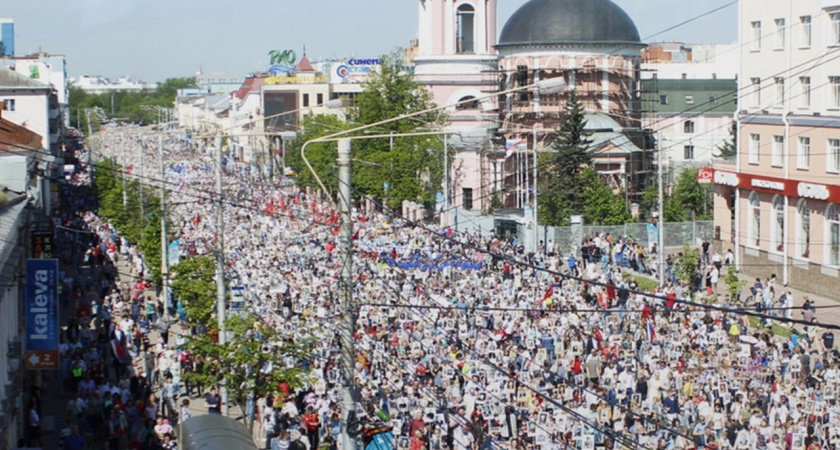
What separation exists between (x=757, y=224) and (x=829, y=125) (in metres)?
5.65

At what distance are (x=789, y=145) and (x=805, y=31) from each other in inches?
134

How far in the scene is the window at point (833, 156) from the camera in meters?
39.6

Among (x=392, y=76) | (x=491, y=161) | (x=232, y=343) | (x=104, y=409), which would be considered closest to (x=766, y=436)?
(x=232, y=343)

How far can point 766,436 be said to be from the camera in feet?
67.5

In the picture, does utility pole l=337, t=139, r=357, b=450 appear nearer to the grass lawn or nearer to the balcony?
the grass lawn

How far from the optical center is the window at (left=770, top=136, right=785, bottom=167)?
42.4m

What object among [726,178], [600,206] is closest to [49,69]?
[600,206]

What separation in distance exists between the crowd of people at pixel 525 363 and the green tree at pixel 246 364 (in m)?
0.38

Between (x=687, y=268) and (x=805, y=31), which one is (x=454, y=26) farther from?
(x=687, y=268)

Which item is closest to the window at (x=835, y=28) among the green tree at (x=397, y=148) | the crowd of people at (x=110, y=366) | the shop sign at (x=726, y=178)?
the shop sign at (x=726, y=178)

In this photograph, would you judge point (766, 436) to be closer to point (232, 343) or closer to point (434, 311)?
point (232, 343)

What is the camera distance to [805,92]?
41.3 metres

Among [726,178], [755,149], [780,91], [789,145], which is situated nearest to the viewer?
[789,145]

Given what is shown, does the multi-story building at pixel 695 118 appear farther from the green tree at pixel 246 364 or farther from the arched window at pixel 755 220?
the green tree at pixel 246 364
